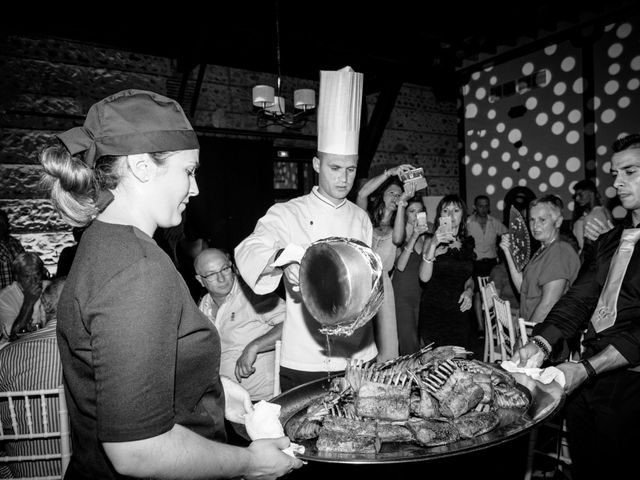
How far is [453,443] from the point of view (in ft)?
4.19

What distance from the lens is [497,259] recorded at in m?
7.59

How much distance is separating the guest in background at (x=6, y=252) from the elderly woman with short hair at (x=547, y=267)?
5.50 meters

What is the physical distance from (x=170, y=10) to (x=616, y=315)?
21.8 ft

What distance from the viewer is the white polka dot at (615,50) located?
6.89 meters

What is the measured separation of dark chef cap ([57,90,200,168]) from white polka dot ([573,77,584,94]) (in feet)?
28.5

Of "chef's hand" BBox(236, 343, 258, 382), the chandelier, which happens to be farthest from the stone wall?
"chef's hand" BBox(236, 343, 258, 382)

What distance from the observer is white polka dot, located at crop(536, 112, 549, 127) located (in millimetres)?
8133

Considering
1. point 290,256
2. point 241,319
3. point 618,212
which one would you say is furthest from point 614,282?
point 618,212

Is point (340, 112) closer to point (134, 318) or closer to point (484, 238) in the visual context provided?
point (134, 318)

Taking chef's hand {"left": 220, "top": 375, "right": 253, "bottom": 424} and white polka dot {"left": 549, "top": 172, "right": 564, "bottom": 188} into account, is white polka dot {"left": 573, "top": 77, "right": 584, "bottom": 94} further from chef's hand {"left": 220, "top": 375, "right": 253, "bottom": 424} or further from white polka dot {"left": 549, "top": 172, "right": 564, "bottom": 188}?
chef's hand {"left": 220, "top": 375, "right": 253, "bottom": 424}

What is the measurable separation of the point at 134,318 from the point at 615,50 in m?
8.82

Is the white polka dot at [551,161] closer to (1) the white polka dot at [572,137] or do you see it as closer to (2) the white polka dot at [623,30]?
(1) the white polka dot at [572,137]

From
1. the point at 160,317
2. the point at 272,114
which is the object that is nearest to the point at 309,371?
the point at 160,317

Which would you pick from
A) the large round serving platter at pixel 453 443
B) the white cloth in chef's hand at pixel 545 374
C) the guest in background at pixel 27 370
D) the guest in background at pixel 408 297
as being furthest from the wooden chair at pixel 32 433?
the guest in background at pixel 408 297
